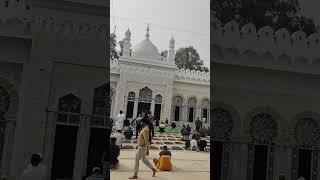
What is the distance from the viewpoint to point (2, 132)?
4270mm

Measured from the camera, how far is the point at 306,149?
15.0 ft

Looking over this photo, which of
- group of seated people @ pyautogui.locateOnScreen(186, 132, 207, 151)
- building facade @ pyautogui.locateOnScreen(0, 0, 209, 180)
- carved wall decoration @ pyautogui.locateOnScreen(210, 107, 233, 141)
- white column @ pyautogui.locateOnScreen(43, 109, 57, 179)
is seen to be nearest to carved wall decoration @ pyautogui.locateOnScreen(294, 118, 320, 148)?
carved wall decoration @ pyautogui.locateOnScreen(210, 107, 233, 141)

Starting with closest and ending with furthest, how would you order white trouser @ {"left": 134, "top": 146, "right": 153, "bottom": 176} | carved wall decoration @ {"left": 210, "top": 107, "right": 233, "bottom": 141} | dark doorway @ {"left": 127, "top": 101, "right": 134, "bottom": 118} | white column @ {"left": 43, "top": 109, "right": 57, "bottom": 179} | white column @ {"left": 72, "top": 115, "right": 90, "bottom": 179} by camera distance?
white trouser @ {"left": 134, "top": 146, "right": 153, "bottom": 176}
dark doorway @ {"left": 127, "top": 101, "right": 134, "bottom": 118}
white column @ {"left": 43, "top": 109, "right": 57, "bottom": 179}
white column @ {"left": 72, "top": 115, "right": 90, "bottom": 179}
carved wall decoration @ {"left": 210, "top": 107, "right": 233, "bottom": 141}

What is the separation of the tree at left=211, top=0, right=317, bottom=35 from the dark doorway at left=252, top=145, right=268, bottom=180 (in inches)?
65.3

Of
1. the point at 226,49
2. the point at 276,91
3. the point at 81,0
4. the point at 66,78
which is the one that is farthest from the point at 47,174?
the point at 276,91

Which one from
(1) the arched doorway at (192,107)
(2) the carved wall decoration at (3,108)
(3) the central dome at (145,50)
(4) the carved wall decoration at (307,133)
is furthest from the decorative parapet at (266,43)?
(2) the carved wall decoration at (3,108)

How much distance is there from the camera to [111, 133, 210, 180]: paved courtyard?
3.04 meters

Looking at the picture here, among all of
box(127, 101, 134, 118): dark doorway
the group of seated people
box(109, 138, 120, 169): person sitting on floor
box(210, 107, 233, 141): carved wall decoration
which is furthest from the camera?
box(210, 107, 233, 141): carved wall decoration

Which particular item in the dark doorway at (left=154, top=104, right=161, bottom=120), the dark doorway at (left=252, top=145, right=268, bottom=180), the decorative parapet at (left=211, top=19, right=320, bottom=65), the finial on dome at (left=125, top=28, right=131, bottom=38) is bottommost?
the dark doorway at (left=252, top=145, right=268, bottom=180)

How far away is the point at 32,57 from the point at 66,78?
0.41 metres

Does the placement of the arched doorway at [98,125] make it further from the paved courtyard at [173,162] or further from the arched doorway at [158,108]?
the paved courtyard at [173,162]

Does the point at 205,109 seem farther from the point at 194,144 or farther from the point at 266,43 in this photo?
the point at 266,43

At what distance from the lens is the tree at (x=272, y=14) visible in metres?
5.27

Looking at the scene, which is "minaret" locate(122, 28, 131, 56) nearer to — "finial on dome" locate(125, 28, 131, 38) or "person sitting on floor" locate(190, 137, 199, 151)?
"finial on dome" locate(125, 28, 131, 38)
